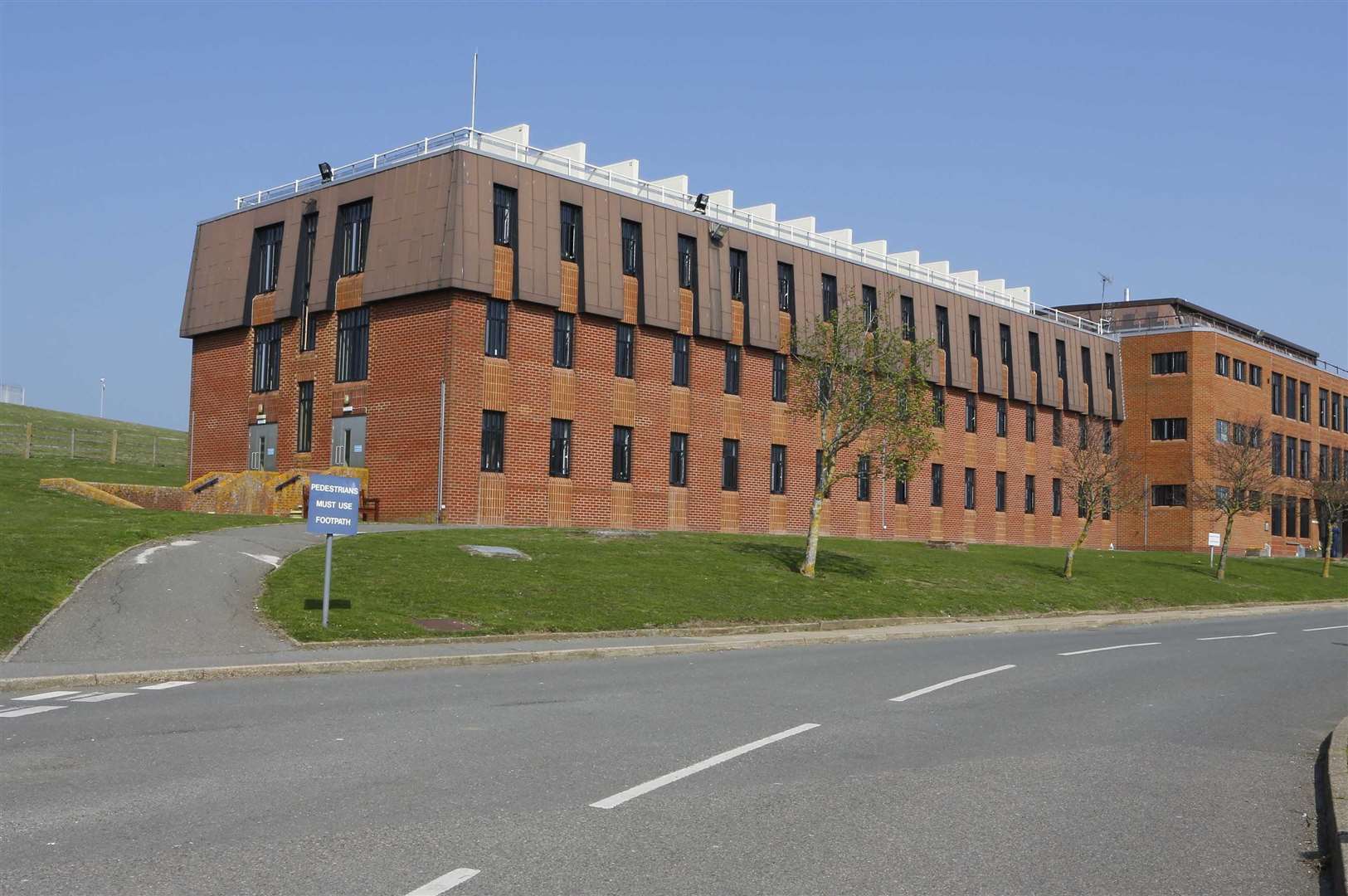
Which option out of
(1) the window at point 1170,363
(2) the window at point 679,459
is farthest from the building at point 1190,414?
(2) the window at point 679,459

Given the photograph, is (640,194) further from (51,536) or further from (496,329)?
(51,536)

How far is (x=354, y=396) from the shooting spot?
4219 cm

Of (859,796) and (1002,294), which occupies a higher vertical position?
(1002,294)

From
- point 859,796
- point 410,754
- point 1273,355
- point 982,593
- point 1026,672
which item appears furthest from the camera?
point 1273,355

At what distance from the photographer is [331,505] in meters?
20.1

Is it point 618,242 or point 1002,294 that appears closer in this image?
point 618,242

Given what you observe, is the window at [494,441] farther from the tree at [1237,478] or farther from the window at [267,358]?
the tree at [1237,478]

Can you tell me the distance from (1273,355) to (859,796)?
262 ft

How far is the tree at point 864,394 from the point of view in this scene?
110 feet

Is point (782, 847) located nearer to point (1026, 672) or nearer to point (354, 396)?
point (1026, 672)

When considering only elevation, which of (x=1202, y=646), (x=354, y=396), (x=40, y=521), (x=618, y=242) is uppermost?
(x=618, y=242)

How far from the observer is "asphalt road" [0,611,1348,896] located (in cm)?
668

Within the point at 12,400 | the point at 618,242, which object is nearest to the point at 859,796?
the point at 618,242

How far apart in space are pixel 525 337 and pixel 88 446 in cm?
4159
